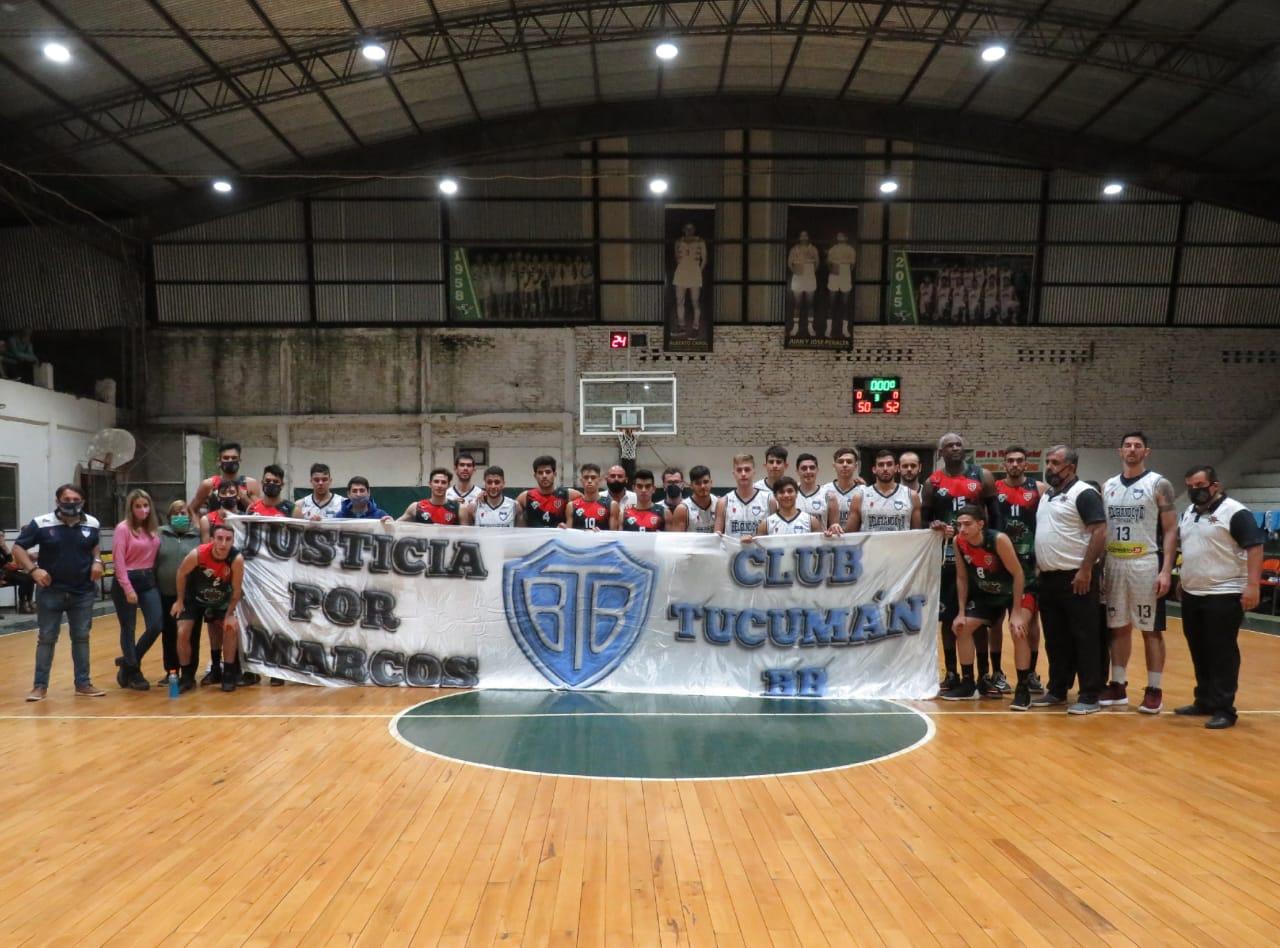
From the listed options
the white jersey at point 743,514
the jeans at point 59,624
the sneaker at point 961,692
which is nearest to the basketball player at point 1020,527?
the sneaker at point 961,692

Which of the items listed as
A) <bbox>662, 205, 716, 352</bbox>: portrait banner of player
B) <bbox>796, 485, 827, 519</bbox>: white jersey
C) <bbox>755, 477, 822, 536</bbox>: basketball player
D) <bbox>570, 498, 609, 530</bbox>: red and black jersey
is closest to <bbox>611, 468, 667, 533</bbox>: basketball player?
<bbox>570, 498, 609, 530</bbox>: red and black jersey

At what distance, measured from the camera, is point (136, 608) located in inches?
260

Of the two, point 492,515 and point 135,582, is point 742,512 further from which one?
point 135,582

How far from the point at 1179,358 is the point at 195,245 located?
70.7ft

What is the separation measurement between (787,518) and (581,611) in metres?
1.86

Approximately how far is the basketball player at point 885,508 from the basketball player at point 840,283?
11198 millimetres

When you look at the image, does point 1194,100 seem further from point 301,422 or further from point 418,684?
point 301,422

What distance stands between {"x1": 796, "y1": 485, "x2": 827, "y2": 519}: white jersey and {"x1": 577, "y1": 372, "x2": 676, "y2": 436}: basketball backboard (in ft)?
30.5

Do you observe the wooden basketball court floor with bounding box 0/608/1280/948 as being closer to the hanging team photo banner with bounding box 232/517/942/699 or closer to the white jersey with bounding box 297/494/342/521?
the hanging team photo banner with bounding box 232/517/942/699

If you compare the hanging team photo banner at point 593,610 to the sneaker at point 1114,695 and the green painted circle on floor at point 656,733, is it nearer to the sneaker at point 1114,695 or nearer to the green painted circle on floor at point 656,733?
the green painted circle on floor at point 656,733

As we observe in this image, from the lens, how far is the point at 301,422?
1717cm

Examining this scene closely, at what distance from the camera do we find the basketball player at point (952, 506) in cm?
621

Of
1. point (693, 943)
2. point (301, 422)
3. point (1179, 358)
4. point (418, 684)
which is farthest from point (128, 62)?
point (1179, 358)

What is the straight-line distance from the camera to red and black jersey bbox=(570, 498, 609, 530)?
7.07m
